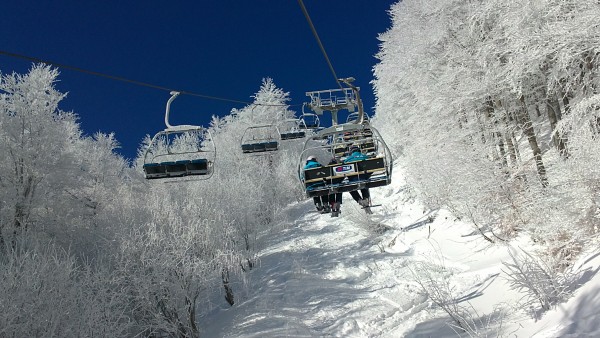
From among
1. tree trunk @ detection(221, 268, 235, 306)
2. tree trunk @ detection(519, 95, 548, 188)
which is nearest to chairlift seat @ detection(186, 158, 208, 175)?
tree trunk @ detection(519, 95, 548, 188)

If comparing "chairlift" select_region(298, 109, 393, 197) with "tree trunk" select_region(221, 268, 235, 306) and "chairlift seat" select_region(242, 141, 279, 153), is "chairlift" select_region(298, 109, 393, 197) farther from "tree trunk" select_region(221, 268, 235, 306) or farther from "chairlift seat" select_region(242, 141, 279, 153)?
"tree trunk" select_region(221, 268, 235, 306)

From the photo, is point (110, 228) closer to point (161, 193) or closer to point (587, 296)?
point (161, 193)

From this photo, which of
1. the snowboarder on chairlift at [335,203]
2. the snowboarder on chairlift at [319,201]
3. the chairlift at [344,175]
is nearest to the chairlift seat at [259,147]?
the snowboarder on chairlift at [319,201]

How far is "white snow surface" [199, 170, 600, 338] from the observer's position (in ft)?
20.1

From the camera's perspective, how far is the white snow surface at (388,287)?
6121 millimetres

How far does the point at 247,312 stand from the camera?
13.5 metres

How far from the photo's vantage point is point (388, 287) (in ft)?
42.4

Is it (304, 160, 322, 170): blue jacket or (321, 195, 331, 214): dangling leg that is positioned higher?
(304, 160, 322, 170): blue jacket

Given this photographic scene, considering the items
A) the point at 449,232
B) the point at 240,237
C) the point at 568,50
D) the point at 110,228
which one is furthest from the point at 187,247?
the point at 568,50

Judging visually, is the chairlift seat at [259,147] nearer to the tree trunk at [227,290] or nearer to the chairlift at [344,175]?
the chairlift at [344,175]

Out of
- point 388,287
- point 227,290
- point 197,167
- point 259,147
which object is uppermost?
point 259,147

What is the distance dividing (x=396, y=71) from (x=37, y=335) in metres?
16.5

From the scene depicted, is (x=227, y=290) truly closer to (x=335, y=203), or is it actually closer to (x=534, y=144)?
(x=335, y=203)

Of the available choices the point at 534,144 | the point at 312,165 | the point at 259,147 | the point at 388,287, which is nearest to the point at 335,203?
the point at 312,165
